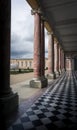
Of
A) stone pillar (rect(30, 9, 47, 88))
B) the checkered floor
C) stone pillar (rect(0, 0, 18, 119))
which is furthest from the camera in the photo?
stone pillar (rect(30, 9, 47, 88))

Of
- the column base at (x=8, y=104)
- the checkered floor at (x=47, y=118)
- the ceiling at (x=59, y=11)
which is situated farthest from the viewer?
the ceiling at (x=59, y=11)

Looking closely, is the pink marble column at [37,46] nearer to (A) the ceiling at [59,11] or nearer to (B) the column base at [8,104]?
(A) the ceiling at [59,11]

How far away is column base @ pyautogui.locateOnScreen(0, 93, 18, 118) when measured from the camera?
484cm

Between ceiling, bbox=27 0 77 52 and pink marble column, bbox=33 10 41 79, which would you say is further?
ceiling, bbox=27 0 77 52

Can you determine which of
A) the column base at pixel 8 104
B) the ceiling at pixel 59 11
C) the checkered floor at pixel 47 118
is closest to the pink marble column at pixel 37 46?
the ceiling at pixel 59 11

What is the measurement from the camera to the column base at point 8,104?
484 cm

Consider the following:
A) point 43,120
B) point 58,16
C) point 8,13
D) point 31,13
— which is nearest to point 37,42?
point 31,13

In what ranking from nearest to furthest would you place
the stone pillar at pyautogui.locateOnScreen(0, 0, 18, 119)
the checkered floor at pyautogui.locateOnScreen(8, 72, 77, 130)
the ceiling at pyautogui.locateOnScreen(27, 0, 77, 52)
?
the checkered floor at pyautogui.locateOnScreen(8, 72, 77, 130) → the stone pillar at pyautogui.locateOnScreen(0, 0, 18, 119) → the ceiling at pyautogui.locateOnScreen(27, 0, 77, 52)

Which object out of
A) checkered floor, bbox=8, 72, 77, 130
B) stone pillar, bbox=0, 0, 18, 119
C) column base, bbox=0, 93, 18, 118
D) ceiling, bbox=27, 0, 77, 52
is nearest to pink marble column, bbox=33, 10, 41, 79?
ceiling, bbox=27, 0, 77, 52

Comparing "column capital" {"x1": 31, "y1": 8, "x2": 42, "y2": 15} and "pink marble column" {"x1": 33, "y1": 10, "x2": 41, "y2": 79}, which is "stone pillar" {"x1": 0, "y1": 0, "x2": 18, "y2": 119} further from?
"column capital" {"x1": 31, "y1": 8, "x2": 42, "y2": 15}

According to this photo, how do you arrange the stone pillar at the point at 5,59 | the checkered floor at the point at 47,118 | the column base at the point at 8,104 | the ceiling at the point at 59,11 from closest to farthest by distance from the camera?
the checkered floor at the point at 47,118
the column base at the point at 8,104
the stone pillar at the point at 5,59
the ceiling at the point at 59,11

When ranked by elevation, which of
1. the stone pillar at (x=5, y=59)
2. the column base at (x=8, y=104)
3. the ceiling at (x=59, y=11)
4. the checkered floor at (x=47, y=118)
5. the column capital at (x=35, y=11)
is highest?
the ceiling at (x=59, y=11)

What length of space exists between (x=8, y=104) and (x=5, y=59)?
139 cm

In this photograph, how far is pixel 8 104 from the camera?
16.6 feet
